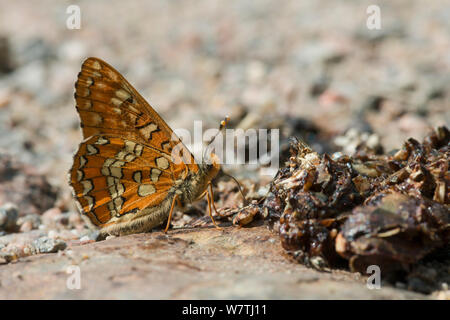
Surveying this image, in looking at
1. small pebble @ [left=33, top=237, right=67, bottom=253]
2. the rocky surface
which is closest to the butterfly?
small pebble @ [left=33, top=237, right=67, bottom=253]

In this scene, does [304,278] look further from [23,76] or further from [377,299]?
[23,76]

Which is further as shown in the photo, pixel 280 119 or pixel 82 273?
pixel 280 119

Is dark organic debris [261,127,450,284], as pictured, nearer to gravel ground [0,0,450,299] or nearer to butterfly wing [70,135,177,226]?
gravel ground [0,0,450,299]

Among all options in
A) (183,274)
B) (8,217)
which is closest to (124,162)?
(8,217)

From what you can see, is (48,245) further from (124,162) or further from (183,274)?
(183,274)

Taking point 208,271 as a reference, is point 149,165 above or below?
above

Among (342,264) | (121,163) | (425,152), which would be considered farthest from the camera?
(121,163)


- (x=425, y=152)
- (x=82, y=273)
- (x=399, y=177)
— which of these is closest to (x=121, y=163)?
(x=82, y=273)
